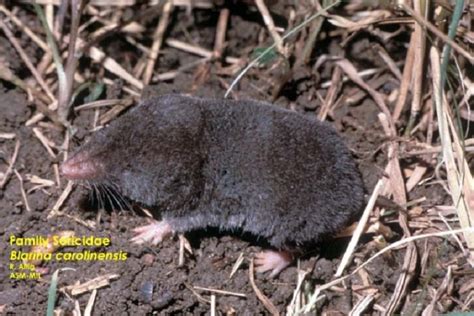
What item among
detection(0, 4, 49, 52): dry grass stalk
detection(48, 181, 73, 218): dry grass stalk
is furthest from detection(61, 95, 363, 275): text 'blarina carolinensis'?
detection(0, 4, 49, 52): dry grass stalk

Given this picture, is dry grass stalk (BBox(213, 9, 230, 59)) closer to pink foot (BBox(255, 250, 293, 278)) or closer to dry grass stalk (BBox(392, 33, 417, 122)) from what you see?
dry grass stalk (BBox(392, 33, 417, 122))

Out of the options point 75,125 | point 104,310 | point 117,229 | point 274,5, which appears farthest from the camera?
point 274,5

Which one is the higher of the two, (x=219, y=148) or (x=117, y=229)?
(x=219, y=148)

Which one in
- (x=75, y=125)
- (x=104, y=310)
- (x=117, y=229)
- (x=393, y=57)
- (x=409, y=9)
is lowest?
(x=104, y=310)

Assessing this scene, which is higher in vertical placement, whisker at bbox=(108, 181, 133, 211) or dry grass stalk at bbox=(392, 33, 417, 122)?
dry grass stalk at bbox=(392, 33, 417, 122)

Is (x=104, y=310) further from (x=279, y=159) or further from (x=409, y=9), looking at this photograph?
(x=409, y=9)

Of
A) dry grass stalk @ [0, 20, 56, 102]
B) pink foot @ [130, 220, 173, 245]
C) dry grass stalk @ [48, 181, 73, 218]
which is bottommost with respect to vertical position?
pink foot @ [130, 220, 173, 245]

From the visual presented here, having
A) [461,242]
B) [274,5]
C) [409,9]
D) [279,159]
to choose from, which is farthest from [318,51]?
[461,242]
